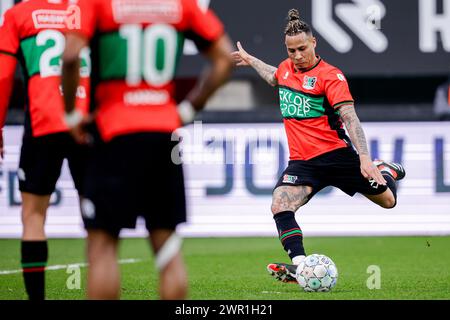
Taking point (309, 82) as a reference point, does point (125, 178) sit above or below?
below

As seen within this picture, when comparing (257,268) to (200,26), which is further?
(257,268)

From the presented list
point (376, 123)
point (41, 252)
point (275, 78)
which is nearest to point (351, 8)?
point (376, 123)

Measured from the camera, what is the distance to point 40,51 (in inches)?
267

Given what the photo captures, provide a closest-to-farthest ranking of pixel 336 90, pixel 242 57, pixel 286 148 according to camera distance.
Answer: pixel 336 90, pixel 242 57, pixel 286 148

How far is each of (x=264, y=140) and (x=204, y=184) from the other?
102 cm

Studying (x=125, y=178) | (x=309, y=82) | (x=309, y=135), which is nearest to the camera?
(x=125, y=178)

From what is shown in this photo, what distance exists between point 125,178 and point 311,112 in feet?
12.1

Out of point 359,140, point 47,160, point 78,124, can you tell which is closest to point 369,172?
point 359,140

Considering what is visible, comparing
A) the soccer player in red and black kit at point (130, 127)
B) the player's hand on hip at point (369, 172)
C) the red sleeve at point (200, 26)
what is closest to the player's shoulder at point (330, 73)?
the player's hand on hip at point (369, 172)

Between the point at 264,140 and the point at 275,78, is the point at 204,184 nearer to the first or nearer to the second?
the point at 264,140

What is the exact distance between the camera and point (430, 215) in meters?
14.0

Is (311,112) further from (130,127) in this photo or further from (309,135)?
(130,127)

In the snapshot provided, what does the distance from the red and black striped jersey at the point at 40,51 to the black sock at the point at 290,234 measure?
218cm

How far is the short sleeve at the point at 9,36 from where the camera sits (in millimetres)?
6789
